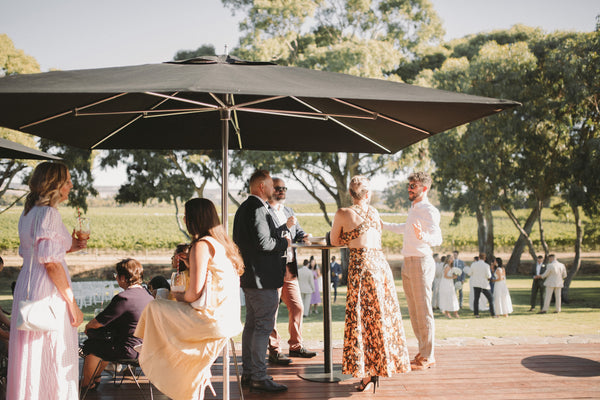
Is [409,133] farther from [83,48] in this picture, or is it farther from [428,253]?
[83,48]

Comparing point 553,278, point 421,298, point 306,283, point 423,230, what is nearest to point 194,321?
point 421,298

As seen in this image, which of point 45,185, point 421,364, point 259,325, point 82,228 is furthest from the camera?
point 421,364

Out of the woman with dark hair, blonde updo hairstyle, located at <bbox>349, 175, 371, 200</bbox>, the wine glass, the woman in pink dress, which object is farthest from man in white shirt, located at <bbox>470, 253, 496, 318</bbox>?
the woman in pink dress

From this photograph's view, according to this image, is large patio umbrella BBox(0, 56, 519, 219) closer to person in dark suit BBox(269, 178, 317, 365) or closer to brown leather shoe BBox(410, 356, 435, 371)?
person in dark suit BBox(269, 178, 317, 365)

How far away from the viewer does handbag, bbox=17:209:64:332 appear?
2.62m

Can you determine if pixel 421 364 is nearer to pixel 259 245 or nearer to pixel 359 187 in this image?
pixel 359 187

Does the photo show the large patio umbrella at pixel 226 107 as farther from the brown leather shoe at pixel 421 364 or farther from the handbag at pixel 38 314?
the brown leather shoe at pixel 421 364

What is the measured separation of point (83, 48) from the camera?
81.5 ft

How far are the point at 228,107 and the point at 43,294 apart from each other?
158 cm

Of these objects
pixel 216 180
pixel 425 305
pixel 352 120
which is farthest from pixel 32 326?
pixel 216 180

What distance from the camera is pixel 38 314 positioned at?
264cm

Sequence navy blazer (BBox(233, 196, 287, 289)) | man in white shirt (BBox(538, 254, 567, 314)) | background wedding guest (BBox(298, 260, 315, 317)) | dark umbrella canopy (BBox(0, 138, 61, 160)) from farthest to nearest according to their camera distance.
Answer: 1. man in white shirt (BBox(538, 254, 567, 314))
2. background wedding guest (BBox(298, 260, 315, 317))
3. dark umbrella canopy (BBox(0, 138, 61, 160))
4. navy blazer (BBox(233, 196, 287, 289))

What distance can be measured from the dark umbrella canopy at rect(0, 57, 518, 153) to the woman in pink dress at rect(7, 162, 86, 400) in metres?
0.55

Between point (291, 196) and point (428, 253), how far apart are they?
27.2 metres
